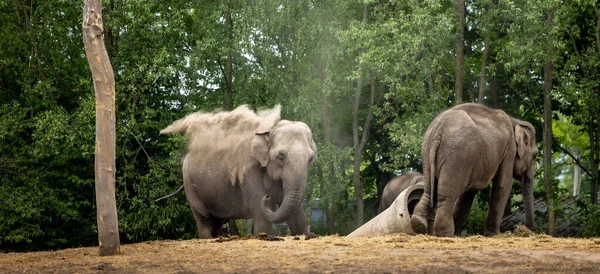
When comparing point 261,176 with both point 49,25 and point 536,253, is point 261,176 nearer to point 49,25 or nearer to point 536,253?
point 536,253

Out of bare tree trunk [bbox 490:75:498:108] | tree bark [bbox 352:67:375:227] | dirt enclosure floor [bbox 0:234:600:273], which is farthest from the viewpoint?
tree bark [bbox 352:67:375:227]

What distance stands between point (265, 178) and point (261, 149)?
567 millimetres

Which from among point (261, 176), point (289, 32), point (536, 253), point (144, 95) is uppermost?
point (289, 32)

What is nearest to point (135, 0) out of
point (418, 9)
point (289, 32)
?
point (289, 32)

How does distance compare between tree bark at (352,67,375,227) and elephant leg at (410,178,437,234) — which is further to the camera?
tree bark at (352,67,375,227)

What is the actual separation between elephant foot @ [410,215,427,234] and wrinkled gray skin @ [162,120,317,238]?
1925mm

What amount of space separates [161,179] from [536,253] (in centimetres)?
1797

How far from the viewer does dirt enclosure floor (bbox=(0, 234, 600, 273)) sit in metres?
10.0

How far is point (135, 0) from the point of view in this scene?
28312mm

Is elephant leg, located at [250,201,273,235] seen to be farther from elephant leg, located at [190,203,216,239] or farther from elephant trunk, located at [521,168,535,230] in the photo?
elephant trunk, located at [521,168,535,230]

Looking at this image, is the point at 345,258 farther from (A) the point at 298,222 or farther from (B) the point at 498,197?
(B) the point at 498,197

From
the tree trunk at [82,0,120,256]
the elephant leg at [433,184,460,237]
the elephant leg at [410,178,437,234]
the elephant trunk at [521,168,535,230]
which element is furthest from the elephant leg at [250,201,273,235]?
the elephant trunk at [521,168,535,230]

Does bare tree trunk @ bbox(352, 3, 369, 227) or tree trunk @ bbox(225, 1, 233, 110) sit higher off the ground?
tree trunk @ bbox(225, 1, 233, 110)

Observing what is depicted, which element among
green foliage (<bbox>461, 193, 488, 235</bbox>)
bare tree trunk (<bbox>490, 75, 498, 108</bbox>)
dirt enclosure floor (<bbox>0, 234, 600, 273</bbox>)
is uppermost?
bare tree trunk (<bbox>490, 75, 498, 108</bbox>)
